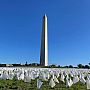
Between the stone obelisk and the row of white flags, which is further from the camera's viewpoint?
the stone obelisk

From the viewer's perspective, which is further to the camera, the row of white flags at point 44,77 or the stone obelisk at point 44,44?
the stone obelisk at point 44,44

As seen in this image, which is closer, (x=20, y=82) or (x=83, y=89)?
(x=83, y=89)

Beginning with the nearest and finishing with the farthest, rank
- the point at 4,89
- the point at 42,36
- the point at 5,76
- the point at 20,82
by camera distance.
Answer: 1. the point at 4,89
2. the point at 5,76
3. the point at 20,82
4. the point at 42,36

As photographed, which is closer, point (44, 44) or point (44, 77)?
point (44, 77)

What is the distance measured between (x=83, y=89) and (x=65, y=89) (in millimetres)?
934

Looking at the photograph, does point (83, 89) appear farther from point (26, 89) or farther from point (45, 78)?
point (26, 89)

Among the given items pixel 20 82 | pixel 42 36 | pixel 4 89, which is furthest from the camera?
pixel 42 36

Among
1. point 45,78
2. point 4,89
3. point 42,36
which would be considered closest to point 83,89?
point 45,78

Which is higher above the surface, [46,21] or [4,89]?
[46,21]

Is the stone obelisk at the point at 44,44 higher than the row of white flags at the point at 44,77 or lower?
higher

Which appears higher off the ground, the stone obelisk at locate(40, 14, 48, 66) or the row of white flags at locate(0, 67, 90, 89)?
the stone obelisk at locate(40, 14, 48, 66)

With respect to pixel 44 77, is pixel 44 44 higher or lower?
higher

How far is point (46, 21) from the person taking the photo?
4397cm

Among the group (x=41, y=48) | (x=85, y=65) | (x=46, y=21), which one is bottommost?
(x=85, y=65)
